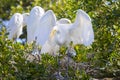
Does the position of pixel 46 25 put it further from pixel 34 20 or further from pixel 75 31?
pixel 34 20

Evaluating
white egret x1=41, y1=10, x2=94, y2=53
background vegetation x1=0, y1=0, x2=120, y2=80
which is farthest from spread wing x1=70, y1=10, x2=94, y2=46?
background vegetation x1=0, y1=0, x2=120, y2=80

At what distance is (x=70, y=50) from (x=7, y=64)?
73 cm

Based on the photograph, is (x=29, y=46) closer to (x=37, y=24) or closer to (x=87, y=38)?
(x=87, y=38)

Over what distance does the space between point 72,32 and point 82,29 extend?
0.19 meters

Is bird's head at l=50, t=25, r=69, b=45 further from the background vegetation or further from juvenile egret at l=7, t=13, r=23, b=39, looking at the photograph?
juvenile egret at l=7, t=13, r=23, b=39

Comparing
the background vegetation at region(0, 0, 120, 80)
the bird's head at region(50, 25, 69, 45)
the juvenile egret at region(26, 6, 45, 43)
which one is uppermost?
the juvenile egret at region(26, 6, 45, 43)

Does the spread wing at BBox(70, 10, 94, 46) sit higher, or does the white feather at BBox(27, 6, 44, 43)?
the white feather at BBox(27, 6, 44, 43)

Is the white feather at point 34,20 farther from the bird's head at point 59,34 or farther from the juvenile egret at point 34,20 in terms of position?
the bird's head at point 59,34

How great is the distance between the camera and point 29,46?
4855 mm

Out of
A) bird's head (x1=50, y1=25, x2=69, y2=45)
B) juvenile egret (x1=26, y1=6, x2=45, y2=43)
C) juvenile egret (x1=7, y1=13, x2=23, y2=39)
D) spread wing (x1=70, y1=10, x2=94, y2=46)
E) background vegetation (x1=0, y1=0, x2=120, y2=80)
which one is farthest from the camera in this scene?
juvenile egret (x1=7, y1=13, x2=23, y2=39)

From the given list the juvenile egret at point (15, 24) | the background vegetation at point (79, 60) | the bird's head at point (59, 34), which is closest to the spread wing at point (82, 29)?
the bird's head at point (59, 34)

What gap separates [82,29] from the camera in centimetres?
668

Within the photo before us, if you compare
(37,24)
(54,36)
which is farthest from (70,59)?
(37,24)

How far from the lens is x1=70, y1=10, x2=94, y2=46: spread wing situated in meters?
6.37
